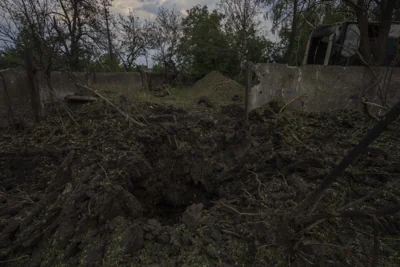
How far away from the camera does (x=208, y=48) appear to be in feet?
36.2

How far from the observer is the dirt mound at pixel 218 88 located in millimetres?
8233

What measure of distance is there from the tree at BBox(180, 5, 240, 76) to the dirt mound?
4.79 ft

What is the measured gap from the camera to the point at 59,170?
8.71ft

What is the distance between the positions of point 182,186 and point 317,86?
3.30 metres

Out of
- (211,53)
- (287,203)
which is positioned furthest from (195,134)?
(211,53)

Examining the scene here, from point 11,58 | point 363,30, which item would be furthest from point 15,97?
point 363,30

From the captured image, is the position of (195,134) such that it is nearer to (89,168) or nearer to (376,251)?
(89,168)

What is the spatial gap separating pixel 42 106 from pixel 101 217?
2900 millimetres

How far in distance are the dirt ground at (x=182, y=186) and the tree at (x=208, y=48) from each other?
7.46 meters

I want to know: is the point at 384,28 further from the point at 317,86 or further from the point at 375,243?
the point at 375,243

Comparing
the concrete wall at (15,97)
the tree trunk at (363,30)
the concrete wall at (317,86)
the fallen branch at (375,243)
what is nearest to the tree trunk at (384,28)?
the tree trunk at (363,30)

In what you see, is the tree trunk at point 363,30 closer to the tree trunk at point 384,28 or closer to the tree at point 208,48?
the tree trunk at point 384,28

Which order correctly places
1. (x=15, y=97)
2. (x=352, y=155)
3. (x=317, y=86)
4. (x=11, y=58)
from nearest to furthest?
(x=352, y=155) → (x=15, y=97) → (x=317, y=86) → (x=11, y=58)

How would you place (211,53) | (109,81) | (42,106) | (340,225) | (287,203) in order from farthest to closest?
(211,53) < (109,81) < (42,106) < (287,203) < (340,225)
